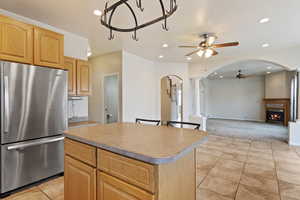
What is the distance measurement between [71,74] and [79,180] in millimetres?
2175

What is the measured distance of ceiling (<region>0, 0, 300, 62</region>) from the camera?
2.44 m

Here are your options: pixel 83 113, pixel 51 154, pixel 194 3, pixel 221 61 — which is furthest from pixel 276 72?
pixel 51 154

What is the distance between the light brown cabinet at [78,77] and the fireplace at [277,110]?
31.2ft

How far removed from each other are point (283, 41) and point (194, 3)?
313cm

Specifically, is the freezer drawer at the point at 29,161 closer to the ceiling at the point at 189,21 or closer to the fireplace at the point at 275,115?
the ceiling at the point at 189,21

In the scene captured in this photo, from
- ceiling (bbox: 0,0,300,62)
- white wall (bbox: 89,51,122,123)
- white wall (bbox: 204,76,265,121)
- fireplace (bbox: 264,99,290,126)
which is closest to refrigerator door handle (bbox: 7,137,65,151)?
ceiling (bbox: 0,0,300,62)

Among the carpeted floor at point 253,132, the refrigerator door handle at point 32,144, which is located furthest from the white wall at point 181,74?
the refrigerator door handle at point 32,144

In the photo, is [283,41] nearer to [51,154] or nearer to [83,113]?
[83,113]

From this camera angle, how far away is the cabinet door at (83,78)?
313 centimetres

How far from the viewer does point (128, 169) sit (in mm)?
1105

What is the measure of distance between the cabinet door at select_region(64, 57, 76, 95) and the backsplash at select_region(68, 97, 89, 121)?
45 cm

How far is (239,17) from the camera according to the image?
284cm

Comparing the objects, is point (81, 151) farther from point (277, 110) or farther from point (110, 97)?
point (277, 110)

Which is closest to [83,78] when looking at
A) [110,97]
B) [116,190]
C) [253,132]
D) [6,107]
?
[6,107]
